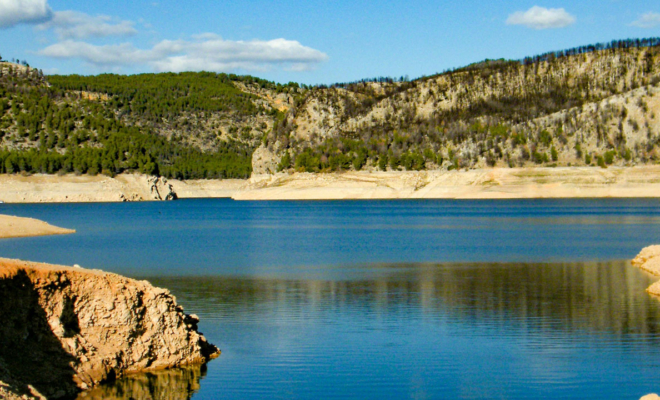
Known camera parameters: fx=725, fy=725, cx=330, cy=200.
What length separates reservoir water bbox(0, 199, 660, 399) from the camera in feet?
42.9

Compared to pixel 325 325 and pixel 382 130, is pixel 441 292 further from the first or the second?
pixel 382 130

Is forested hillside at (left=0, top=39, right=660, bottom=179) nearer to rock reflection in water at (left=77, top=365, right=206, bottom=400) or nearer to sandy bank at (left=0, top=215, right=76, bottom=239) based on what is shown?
sandy bank at (left=0, top=215, right=76, bottom=239)

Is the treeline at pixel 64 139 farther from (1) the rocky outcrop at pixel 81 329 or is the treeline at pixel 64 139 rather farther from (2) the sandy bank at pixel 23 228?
(1) the rocky outcrop at pixel 81 329

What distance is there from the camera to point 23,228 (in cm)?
4981

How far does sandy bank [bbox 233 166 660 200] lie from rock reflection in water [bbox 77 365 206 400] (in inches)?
4078

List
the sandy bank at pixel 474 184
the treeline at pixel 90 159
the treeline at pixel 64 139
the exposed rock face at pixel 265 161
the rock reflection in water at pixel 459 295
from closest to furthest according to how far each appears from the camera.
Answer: the rock reflection in water at pixel 459 295 → the sandy bank at pixel 474 184 → the treeline at pixel 90 159 → the treeline at pixel 64 139 → the exposed rock face at pixel 265 161

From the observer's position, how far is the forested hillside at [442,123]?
124 m

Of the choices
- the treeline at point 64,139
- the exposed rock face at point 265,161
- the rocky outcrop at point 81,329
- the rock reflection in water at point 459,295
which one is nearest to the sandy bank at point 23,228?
the rock reflection in water at point 459,295

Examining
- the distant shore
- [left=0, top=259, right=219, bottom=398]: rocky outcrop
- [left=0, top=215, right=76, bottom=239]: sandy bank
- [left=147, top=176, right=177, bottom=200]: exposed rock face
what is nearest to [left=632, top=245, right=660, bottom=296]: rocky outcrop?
[left=0, top=259, right=219, bottom=398]: rocky outcrop

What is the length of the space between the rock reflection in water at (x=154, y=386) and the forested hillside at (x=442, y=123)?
373 ft

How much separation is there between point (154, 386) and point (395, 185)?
113920 millimetres

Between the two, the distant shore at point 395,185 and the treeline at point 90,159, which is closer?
the distant shore at point 395,185

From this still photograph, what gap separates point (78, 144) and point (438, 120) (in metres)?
75.5

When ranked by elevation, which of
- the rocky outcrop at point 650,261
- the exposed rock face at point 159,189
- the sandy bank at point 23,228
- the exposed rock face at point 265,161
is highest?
the exposed rock face at point 265,161
